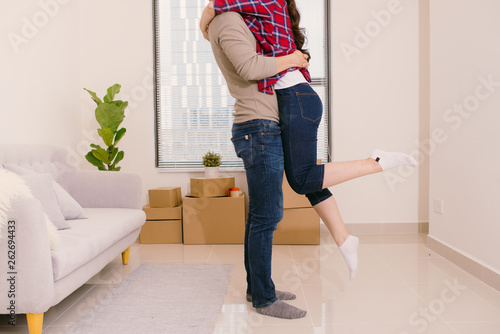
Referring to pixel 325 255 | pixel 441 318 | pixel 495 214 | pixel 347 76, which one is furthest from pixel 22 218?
pixel 347 76

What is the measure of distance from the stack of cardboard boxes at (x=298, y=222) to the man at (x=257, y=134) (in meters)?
1.44

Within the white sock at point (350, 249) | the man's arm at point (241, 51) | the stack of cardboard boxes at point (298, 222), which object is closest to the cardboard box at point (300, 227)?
the stack of cardboard boxes at point (298, 222)

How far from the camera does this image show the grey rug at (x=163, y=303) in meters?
1.58

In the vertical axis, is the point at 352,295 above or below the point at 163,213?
below

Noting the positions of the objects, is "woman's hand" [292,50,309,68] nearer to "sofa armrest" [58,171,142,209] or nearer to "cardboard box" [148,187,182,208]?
"sofa armrest" [58,171,142,209]

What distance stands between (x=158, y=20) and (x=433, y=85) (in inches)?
97.4

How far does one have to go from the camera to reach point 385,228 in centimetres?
351

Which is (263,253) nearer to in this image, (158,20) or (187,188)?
(187,188)

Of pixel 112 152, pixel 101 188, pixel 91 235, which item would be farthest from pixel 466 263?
pixel 112 152

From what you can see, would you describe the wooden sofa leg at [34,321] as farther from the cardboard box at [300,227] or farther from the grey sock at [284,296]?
the cardboard box at [300,227]

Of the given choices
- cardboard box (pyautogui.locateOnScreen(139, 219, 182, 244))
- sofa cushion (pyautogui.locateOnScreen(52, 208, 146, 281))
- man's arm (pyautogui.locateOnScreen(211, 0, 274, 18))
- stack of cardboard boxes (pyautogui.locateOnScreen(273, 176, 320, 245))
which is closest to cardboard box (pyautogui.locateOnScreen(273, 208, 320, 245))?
stack of cardboard boxes (pyautogui.locateOnScreen(273, 176, 320, 245))

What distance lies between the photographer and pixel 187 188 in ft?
11.8

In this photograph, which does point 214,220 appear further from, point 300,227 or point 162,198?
point 300,227

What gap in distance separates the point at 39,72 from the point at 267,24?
2096mm
